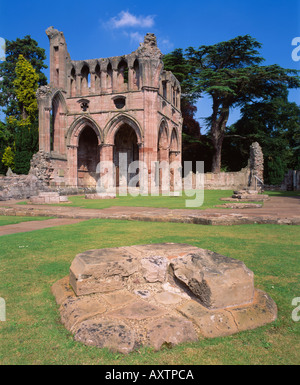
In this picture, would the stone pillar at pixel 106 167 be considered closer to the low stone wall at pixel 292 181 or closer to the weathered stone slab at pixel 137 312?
the low stone wall at pixel 292 181

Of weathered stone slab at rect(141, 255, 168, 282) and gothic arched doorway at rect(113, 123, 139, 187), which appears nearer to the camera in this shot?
weathered stone slab at rect(141, 255, 168, 282)

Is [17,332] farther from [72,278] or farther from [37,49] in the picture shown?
[37,49]

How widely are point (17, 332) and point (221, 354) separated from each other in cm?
128

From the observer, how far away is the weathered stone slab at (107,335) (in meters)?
1.75

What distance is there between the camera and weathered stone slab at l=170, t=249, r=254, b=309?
2.13 m

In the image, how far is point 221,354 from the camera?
1684 millimetres

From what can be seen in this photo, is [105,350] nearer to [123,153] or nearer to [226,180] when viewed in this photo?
[123,153]

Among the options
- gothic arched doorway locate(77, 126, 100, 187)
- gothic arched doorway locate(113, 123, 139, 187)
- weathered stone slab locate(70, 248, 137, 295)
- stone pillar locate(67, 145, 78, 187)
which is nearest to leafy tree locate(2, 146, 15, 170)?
gothic arched doorway locate(77, 126, 100, 187)

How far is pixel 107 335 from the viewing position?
71.0 inches

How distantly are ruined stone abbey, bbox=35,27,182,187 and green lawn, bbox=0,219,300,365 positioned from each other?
19.1m

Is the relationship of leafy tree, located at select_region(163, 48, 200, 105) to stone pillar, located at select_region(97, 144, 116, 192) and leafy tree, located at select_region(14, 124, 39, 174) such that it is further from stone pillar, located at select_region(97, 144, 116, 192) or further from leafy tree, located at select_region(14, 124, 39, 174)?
leafy tree, located at select_region(14, 124, 39, 174)

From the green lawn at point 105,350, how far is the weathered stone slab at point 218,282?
26 cm

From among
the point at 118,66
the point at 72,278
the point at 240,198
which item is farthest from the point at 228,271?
the point at 118,66

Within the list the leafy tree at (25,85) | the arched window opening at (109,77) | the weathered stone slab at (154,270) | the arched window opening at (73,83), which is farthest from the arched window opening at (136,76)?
the weathered stone slab at (154,270)
